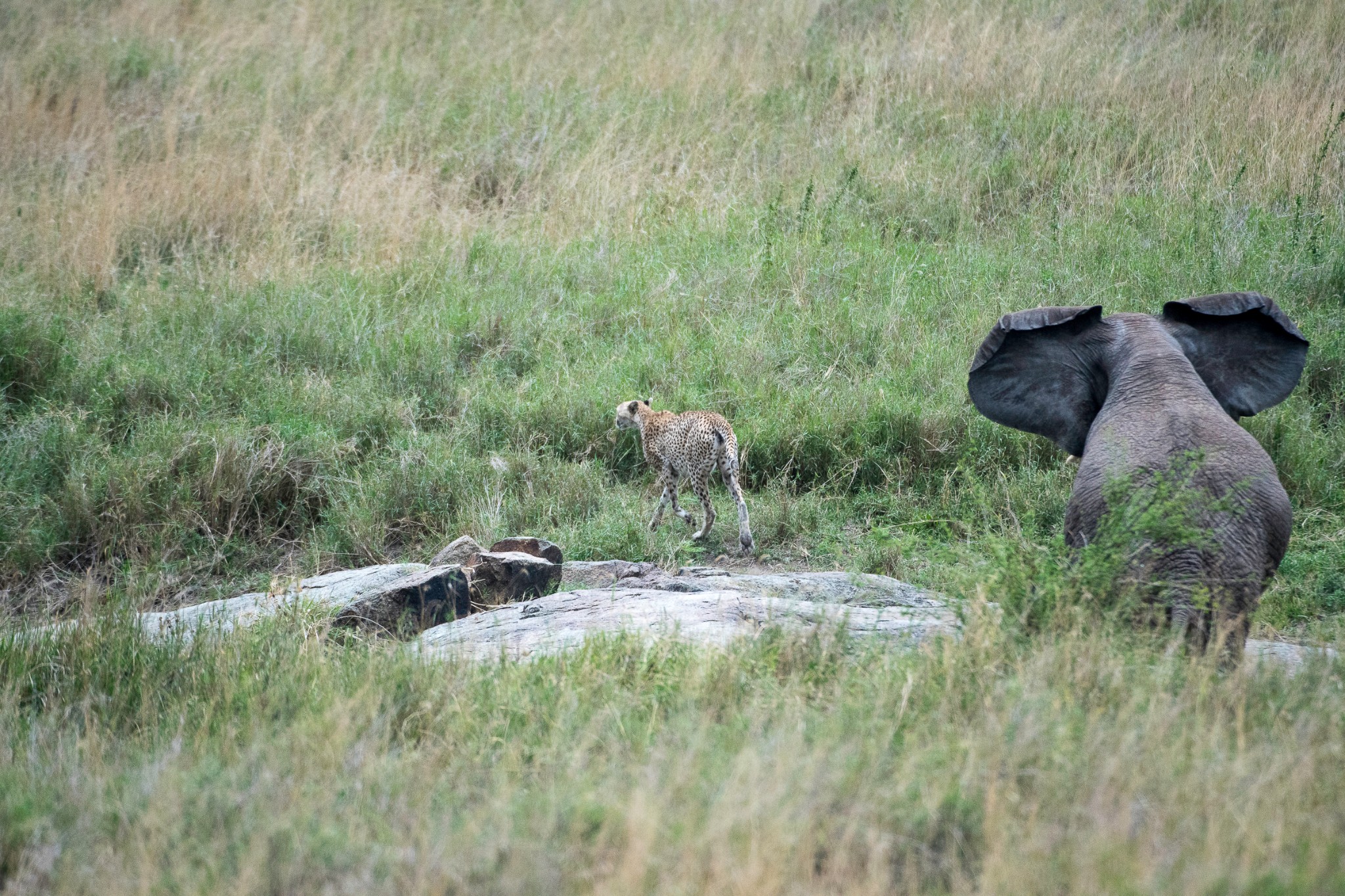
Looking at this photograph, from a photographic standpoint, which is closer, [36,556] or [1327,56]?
[36,556]

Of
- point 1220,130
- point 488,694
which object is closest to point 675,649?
point 488,694

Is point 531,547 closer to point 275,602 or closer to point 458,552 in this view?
point 458,552

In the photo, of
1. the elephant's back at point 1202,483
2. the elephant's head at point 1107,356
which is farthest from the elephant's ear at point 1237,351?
the elephant's back at point 1202,483

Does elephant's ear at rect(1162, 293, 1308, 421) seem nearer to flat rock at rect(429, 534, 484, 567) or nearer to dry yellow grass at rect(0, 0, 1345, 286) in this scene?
flat rock at rect(429, 534, 484, 567)

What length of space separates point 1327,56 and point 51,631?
13.0 m

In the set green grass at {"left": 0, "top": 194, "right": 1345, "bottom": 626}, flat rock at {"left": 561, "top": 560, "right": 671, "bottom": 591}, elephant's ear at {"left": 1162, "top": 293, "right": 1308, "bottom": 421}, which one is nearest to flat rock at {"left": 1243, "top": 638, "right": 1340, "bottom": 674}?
green grass at {"left": 0, "top": 194, "right": 1345, "bottom": 626}

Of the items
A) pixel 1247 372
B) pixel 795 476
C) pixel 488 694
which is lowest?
pixel 795 476

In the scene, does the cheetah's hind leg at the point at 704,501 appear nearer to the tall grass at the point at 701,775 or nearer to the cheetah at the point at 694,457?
the cheetah at the point at 694,457

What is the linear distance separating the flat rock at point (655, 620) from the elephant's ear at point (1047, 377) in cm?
128

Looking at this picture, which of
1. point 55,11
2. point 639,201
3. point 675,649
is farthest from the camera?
point 55,11

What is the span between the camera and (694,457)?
746 centimetres

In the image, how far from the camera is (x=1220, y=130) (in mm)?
11180

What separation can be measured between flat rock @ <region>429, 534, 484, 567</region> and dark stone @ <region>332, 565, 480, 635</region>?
2.29ft

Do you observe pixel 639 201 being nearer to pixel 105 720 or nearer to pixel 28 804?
pixel 105 720
